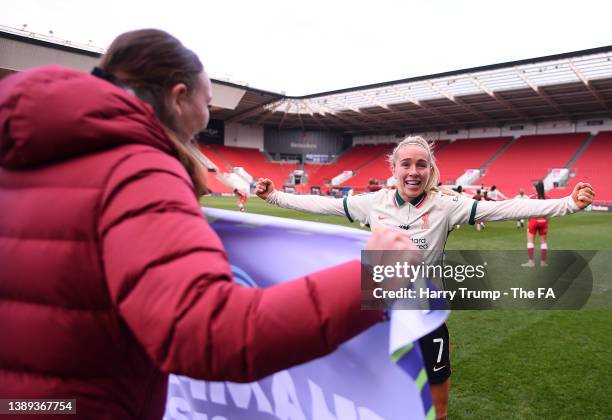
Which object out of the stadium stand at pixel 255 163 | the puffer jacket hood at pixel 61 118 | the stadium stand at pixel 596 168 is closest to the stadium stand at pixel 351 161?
the stadium stand at pixel 255 163

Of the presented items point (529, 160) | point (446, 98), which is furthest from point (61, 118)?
point (529, 160)

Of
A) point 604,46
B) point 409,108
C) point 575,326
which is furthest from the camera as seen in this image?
point 409,108

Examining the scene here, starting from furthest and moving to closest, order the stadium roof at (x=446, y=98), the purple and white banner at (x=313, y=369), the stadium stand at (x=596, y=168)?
the stadium stand at (x=596, y=168) → the stadium roof at (x=446, y=98) → the purple and white banner at (x=313, y=369)

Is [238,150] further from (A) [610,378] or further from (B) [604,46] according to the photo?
(A) [610,378]

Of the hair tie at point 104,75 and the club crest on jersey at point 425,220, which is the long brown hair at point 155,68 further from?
the club crest on jersey at point 425,220

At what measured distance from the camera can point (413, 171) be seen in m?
2.61

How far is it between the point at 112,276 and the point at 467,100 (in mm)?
34948

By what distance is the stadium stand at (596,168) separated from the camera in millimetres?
28000

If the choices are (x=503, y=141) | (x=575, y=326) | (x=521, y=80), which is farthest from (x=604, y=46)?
(x=575, y=326)

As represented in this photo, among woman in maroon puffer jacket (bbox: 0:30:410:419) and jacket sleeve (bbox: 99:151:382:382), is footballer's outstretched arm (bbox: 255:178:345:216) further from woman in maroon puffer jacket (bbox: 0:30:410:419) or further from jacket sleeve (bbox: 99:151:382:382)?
jacket sleeve (bbox: 99:151:382:382)

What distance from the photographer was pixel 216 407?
1.56m

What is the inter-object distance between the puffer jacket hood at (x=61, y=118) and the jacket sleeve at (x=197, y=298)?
9 cm

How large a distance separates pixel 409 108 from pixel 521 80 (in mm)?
10468

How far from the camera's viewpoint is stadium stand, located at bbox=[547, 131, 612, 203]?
28.0m
